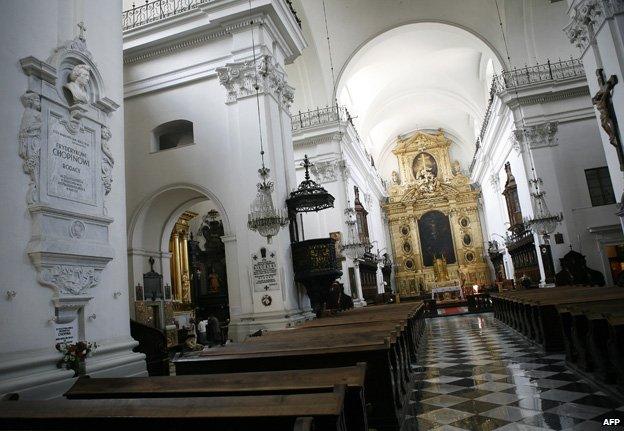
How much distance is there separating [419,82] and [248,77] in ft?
47.7

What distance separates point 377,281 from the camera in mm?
20062

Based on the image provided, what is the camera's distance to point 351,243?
1334 centimetres

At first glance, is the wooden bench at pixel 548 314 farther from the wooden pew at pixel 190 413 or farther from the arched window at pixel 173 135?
the arched window at pixel 173 135

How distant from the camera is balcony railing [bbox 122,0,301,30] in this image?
9391 millimetres

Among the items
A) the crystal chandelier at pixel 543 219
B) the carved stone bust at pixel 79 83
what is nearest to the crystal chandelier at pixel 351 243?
the crystal chandelier at pixel 543 219

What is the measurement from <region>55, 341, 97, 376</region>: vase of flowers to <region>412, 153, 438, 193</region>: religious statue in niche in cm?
2527

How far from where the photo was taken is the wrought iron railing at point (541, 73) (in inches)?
546

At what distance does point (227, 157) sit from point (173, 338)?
167 inches

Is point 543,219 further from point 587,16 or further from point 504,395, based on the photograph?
point 504,395

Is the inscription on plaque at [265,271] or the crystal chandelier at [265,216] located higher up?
the crystal chandelier at [265,216]

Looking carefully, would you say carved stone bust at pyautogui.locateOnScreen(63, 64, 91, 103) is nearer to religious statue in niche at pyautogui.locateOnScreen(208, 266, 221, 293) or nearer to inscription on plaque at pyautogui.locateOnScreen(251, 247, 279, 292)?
inscription on plaque at pyautogui.locateOnScreen(251, 247, 279, 292)

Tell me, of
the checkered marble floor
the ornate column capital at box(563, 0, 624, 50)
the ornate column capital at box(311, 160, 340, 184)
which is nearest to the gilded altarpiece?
the ornate column capital at box(311, 160, 340, 184)

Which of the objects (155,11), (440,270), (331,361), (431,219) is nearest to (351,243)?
(155,11)

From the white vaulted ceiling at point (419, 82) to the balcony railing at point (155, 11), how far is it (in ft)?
22.1
